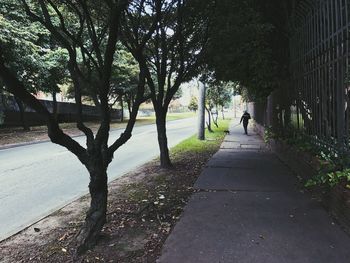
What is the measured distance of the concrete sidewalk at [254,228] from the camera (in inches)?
166

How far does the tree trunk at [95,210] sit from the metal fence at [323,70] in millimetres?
3277

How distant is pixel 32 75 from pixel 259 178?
18153 mm

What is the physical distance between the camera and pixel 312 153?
7.34 metres

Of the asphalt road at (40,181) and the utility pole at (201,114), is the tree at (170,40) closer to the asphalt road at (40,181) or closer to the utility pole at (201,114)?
the asphalt road at (40,181)

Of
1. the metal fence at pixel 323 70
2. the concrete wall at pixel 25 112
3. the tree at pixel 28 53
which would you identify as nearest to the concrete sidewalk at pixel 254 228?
the metal fence at pixel 323 70

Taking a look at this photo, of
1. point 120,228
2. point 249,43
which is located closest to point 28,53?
point 249,43

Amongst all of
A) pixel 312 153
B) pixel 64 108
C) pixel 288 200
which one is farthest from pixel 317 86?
pixel 64 108

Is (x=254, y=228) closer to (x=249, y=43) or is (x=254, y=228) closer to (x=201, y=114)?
(x=249, y=43)

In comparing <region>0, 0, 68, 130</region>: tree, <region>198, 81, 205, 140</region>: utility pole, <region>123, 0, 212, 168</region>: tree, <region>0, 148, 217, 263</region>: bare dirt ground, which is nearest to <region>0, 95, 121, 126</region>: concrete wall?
<region>0, 0, 68, 130</region>: tree

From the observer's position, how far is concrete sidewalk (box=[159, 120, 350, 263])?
421 cm

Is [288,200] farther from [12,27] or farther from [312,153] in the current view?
[12,27]

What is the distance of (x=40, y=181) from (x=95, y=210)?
18.1ft

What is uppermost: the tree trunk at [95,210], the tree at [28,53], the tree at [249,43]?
the tree at [28,53]

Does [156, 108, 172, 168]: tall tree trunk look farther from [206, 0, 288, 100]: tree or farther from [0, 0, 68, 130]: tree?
[0, 0, 68, 130]: tree
